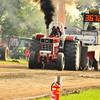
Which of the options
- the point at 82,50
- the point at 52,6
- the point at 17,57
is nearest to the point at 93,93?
the point at 82,50

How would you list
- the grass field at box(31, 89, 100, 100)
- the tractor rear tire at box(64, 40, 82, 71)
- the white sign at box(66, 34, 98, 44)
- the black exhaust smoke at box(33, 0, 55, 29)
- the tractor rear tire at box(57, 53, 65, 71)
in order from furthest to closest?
the black exhaust smoke at box(33, 0, 55, 29) < the white sign at box(66, 34, 98, 44) < the tractor rear tire at box(64, 40, 82, 71) < the tractor rear tire at box(57, 53, 65, 71) < the grass field at box(31, 89, 100, 100)

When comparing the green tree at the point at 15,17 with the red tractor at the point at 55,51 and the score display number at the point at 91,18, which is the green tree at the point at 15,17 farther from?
the red tractor at the point at 55,51

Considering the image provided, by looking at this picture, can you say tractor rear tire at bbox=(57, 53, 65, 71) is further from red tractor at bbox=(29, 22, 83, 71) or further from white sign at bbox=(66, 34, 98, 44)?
white sign at bbox=(66, 34, 98, 44)

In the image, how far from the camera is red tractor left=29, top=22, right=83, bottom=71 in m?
16.2

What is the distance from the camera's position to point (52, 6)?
68.0ft

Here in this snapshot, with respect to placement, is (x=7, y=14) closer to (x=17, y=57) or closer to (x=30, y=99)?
(x=17, y=57)

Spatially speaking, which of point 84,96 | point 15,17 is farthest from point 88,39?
point 15,17

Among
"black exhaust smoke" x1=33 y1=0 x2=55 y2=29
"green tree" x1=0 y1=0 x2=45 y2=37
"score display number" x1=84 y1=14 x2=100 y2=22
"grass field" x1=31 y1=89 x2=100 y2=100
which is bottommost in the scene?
"grass field" x1=31 y1=89 x2=100 y2=100

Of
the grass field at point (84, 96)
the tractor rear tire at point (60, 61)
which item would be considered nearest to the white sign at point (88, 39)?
the tractor rear tire at point (60, 61)

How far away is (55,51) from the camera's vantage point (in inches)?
656

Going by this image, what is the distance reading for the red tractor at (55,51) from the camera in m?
16.2

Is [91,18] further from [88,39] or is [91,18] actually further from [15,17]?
[15,17]

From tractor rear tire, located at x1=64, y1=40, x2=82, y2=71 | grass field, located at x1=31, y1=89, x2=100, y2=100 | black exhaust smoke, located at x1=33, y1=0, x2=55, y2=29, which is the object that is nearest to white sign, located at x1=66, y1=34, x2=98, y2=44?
black exhaust smoke, located at x1=33, y1=0, x2=55, y2=29

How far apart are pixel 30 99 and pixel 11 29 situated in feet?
132
